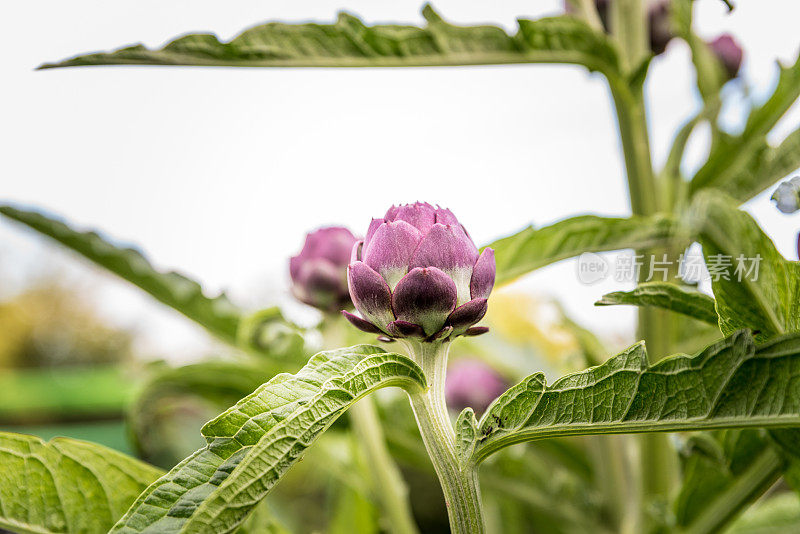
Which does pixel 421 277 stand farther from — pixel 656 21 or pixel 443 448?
pixel 656 21

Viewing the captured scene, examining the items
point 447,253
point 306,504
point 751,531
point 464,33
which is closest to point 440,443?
point 447,253

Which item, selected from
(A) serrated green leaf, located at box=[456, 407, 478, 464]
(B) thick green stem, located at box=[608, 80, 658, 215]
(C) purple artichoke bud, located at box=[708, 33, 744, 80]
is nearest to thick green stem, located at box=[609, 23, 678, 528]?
(B) thick green stem, located at box=[608, 80, 658, 215]

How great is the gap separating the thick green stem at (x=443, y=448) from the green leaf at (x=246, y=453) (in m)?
0.04

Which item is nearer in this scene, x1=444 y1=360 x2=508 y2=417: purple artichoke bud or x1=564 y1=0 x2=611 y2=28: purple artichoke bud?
x1=564 y1=0 x2=611 y2=28: purple artichoke bud

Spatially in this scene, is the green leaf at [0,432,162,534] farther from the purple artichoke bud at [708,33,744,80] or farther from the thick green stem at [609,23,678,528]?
the purple artichoke bud at [708,33,744,80]

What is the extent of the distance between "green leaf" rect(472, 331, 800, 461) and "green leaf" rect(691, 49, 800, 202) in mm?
218

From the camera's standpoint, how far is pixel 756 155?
0.40 meters

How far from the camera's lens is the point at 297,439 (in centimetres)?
17

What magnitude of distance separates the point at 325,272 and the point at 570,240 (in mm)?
117

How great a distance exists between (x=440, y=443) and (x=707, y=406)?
0.08 metres

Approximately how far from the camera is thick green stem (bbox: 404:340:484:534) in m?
0.21

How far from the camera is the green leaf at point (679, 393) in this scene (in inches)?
7.7

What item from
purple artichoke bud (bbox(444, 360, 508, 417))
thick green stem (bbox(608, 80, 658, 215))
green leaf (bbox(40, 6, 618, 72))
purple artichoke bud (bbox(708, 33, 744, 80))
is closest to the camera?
green leaf (bbox(40, 6, 618, 72))

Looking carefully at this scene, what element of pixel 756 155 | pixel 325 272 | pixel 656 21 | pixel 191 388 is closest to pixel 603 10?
pixel 656 21
